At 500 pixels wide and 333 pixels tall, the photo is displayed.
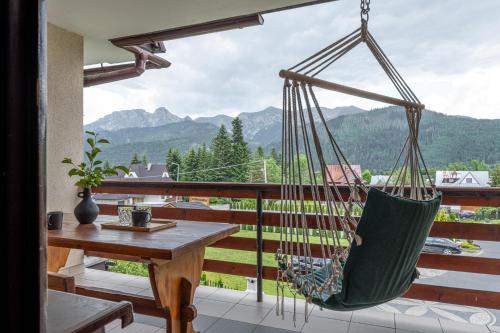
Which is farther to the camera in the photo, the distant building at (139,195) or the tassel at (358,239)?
the distant building at (139,195)

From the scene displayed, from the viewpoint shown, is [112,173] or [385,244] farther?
Result: [112,173]

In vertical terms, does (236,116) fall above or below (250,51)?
below

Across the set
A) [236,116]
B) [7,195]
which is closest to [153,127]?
[236,116]

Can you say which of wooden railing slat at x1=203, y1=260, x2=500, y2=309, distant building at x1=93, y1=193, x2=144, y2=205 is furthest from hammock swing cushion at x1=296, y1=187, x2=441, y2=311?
distant building at x1=93, y1=193, x2=144, y2=205

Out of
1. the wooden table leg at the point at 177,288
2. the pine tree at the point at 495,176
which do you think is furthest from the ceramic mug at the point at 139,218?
the pine tree at the point at 495,176

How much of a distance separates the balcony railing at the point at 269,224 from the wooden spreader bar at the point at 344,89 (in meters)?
0.86

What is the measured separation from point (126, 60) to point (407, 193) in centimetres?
355

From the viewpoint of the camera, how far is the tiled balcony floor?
2299mm

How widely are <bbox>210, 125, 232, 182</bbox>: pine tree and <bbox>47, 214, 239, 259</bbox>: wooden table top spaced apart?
1.14 meters

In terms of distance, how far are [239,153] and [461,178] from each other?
2099mm

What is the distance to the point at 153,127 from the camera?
15.3 ft

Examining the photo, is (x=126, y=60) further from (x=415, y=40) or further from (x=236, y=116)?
(x=415, y=40)

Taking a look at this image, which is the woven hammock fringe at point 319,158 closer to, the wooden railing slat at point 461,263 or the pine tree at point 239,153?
the wooden railing slat at point 461,263

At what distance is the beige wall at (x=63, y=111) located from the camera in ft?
10.5
